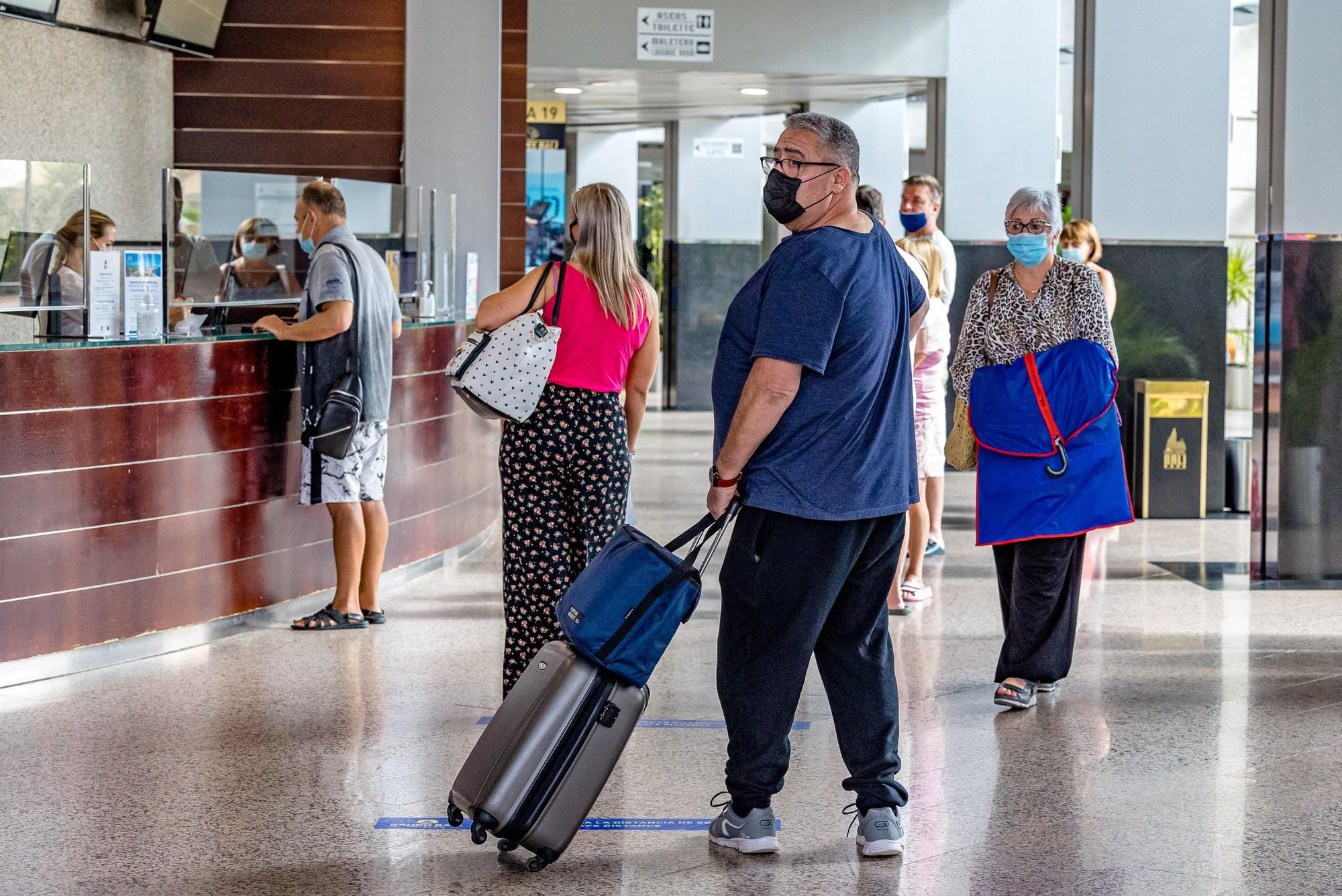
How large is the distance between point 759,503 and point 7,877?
6.03 feet

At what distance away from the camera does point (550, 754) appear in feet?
11.2

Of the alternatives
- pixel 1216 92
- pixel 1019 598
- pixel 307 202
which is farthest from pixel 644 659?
pixel 1216 92

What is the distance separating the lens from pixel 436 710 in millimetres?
4863

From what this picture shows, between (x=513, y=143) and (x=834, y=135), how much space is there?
7.57 meters

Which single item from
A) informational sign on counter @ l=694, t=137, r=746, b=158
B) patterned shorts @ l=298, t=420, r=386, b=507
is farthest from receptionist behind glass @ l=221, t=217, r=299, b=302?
informational sign on counter @ l=694, t=137, r=746, b=158

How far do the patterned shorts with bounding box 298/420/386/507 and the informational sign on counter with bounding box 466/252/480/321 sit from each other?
3138 mm

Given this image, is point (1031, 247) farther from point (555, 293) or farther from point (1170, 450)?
point (1170, 450)

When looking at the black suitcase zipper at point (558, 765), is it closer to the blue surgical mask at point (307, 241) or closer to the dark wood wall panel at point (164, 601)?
the dark wood wall panel at point (164, 601)

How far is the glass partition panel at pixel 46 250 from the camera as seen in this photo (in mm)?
5656

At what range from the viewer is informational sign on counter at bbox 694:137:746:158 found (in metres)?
17.1

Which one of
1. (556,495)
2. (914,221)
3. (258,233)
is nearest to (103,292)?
Result: (258,233)

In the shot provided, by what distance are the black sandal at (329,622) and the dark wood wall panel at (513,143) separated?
15.6 ft

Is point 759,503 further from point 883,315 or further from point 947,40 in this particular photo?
point 947,40

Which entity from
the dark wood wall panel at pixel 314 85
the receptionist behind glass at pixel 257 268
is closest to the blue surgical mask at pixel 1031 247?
the receptionist behind glass at pixel 257 268
